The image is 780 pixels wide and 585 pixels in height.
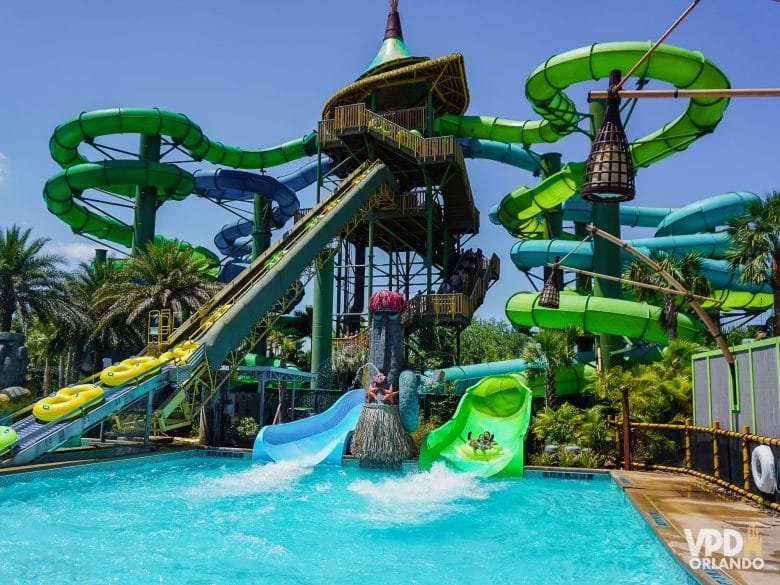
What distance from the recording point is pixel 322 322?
980 inches

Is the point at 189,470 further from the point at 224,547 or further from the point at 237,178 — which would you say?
the point at 237,178

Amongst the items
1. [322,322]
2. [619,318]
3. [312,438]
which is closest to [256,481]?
[312,438]

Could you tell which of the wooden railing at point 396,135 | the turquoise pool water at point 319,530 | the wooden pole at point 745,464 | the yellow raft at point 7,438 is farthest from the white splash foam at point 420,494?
the wooden railing at point 396,135

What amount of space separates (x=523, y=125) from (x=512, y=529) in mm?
23050

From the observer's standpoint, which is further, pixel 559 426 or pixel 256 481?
pixel 559 426

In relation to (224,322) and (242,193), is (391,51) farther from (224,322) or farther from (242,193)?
(224,322)

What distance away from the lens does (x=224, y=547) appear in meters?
8.05

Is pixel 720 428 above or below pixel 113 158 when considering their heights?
below

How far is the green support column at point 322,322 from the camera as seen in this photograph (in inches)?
948

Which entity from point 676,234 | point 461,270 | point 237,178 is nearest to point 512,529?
point 461,270

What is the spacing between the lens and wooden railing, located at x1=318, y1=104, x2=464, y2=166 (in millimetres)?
24469

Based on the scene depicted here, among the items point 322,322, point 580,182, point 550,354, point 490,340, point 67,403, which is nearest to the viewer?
point 67,403

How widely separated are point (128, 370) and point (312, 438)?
15.0ft

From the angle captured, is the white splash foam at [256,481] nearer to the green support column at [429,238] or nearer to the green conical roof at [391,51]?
the green support column at [429,238]
